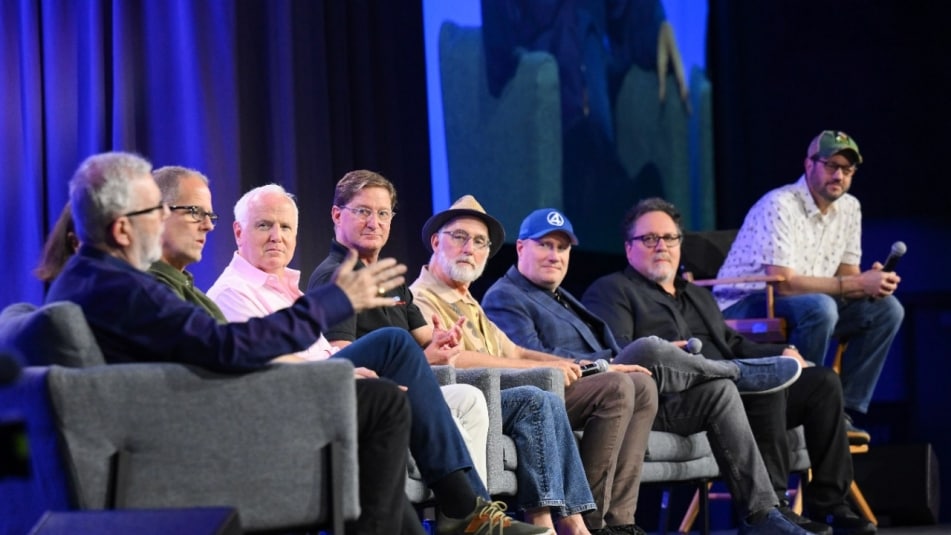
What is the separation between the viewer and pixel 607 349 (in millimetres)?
4980

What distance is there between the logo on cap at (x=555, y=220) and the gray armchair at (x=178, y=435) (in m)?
Answer: 2.30

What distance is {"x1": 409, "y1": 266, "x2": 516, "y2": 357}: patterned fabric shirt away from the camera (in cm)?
459

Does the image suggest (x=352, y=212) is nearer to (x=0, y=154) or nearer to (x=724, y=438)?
(x=0, y=154)

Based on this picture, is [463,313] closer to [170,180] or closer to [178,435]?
[170,180]

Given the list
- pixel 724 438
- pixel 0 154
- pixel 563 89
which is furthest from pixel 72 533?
pixel 563 89

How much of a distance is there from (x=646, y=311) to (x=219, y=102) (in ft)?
5.95

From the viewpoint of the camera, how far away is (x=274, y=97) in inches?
205

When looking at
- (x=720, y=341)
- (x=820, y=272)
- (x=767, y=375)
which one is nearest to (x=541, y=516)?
(x=767, y=375)

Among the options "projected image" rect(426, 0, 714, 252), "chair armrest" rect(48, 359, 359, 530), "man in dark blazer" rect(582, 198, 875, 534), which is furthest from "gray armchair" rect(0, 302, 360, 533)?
"projected image" rect(426, 0, 714, 252)

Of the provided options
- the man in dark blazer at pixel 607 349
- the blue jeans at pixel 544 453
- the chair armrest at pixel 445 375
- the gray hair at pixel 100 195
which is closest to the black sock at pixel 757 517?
the man in dark blazer at pixel 607 349

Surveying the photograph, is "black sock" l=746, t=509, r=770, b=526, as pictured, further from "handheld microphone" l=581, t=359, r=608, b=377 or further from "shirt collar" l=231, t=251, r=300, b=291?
"shirt collar" l=231, t=251, r=300, b=291

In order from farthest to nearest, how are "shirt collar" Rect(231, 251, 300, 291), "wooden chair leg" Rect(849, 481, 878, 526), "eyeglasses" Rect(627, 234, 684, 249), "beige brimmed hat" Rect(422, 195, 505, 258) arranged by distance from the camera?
"wooden chair leg" Rect(849, 481, 878, 526), "eyeglasses" Rect(627, 234, 684, 249), "beige brimmed hat" Rect(422, 195, 505, 258), "shirt collar" Rect(231, 251, 300, 291)

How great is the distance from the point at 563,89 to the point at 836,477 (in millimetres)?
2668

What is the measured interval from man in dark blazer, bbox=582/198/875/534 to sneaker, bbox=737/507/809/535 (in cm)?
24
